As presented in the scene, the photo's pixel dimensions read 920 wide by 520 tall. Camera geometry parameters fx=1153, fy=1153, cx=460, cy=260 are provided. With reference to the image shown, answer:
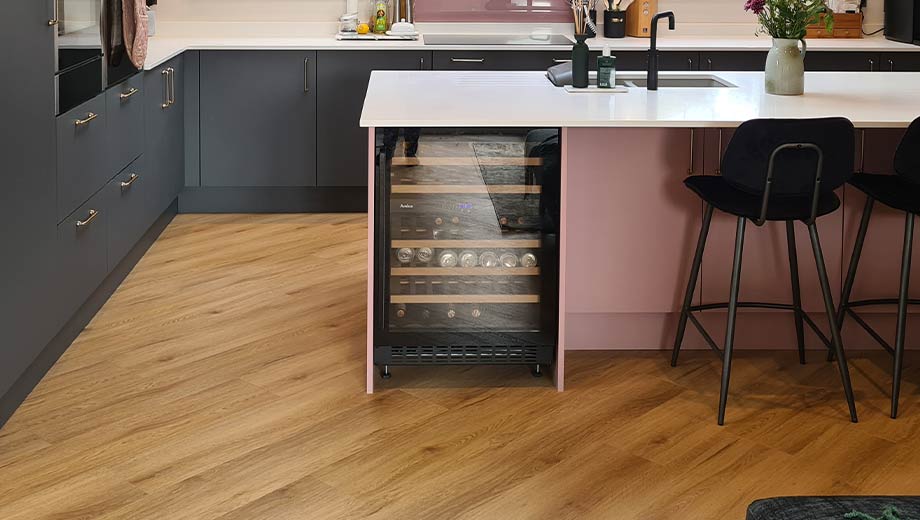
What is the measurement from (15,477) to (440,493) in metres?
1.08

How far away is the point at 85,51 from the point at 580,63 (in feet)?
5.59

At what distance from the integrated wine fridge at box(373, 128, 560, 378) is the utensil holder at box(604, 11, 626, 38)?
109 inches

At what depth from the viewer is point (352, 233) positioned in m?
5.59

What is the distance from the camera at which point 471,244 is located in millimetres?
3551

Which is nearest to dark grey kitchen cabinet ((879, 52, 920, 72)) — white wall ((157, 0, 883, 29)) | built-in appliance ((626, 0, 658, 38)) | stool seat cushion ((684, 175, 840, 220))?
white wall ((157, 0, 883, 29))

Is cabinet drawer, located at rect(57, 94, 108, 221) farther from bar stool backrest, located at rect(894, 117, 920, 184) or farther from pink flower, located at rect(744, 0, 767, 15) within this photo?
bar stool backrest, located at rect(894, 117, 920, 184)

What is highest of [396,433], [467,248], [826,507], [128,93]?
[128,93]

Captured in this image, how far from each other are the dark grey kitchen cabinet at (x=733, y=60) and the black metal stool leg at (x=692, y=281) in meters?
2.28

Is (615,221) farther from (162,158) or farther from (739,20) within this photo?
(739,20)

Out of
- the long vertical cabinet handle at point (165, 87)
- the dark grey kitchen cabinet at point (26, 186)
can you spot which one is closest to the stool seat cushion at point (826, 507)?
the dark grey kitchen cabinet at point (26, 186)

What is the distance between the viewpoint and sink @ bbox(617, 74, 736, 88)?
434 cm

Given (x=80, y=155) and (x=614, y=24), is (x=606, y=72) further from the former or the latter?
(x=614, y=24)

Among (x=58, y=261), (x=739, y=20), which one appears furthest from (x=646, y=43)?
(x=58, y=261)

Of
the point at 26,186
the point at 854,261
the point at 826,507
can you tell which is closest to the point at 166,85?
the point at 26,186
